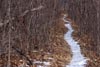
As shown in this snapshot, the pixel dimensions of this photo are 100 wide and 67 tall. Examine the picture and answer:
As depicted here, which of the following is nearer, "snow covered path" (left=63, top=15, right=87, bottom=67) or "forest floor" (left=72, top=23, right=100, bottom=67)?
"snow covered path" (left=63, top=15, right=87, bottom=67)

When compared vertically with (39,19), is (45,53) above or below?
below

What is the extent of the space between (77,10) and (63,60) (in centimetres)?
1217

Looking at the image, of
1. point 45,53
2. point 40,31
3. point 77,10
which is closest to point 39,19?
point 40,31

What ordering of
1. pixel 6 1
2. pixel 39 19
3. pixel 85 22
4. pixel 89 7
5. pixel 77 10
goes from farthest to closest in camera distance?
1. pixel 77 10
2. pixel 89 7
3. pixel 85 22
4. pixel 39 19
5. pixel 6 1

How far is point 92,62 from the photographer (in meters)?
13.9

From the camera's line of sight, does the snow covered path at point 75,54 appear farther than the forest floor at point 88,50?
No

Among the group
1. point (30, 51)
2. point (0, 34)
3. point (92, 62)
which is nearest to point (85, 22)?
point (92, 62)

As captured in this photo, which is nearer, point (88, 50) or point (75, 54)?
point (75, 54)

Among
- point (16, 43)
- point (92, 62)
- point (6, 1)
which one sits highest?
point (6, 1)

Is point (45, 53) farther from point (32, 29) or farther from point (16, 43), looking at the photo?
point (16, 43)

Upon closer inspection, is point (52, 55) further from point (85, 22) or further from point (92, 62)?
point (85, 22)

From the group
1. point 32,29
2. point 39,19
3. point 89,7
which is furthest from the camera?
point 89,7

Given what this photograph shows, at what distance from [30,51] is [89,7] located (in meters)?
11.2

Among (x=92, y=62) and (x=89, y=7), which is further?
(x=89, y=7)
